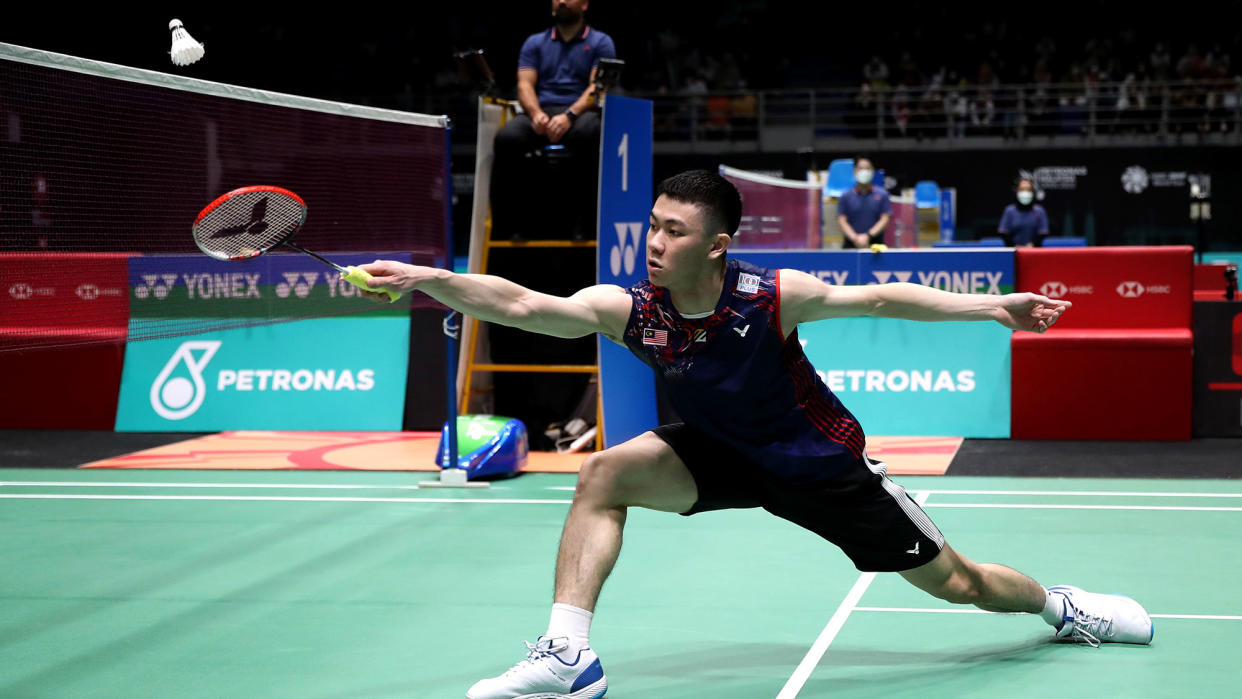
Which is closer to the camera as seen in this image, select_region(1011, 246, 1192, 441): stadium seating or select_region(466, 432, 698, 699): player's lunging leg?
select_region(466, 432, 698, 699): player's lunging leg

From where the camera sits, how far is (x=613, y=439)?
8.80 m

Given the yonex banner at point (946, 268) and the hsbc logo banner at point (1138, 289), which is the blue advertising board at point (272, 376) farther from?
the hsbc logo banner at point (1138, 289)

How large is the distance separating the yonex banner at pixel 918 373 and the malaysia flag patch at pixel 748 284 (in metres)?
6.00

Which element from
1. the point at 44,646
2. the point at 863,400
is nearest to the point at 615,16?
the point at 863,400

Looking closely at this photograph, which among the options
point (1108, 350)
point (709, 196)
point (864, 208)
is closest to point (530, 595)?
point (709, 196)

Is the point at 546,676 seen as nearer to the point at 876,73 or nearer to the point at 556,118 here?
the point at 556,118

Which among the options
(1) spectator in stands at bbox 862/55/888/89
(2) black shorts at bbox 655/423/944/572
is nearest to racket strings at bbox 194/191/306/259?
(2) black shorts at bbox 655/423/944/572

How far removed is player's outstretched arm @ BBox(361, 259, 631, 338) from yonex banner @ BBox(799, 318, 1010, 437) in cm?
609

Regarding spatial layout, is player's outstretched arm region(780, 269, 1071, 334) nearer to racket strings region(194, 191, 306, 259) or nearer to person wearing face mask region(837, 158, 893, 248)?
racket strings region(194, 191, 306, 259)

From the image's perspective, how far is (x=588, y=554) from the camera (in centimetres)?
375

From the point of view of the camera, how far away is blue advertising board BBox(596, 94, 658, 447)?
858cm

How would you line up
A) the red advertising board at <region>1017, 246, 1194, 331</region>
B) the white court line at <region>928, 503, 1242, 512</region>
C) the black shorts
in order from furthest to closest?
1. the red advertising board at <region>1017, 246, 1194, 331</region>
2. the white court line at <region>928, 503, 1242, 512</region>
3. the black shorts

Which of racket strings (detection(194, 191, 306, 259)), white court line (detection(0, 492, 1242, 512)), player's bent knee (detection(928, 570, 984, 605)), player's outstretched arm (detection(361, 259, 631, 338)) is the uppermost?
racket strings (detection(194, 191, 306, 259))

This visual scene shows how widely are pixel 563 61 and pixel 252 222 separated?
185 inches
